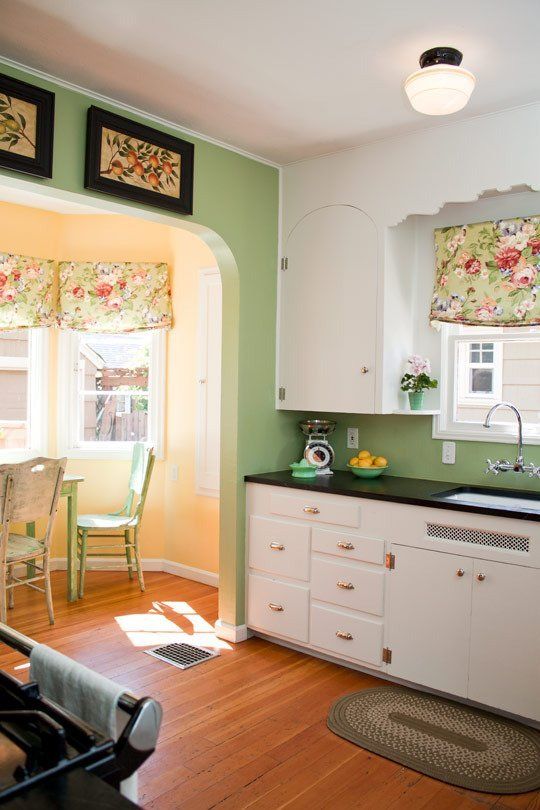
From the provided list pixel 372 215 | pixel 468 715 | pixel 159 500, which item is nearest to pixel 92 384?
pixel 159 500

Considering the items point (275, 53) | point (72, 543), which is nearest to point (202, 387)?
point (72, 543)

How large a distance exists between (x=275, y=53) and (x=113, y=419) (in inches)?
129

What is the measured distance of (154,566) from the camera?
17.3 feet

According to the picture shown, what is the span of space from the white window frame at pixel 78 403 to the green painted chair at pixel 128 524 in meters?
0.22

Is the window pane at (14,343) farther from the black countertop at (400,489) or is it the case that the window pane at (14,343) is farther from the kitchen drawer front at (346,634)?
the kitchen drawer front at (346,634)

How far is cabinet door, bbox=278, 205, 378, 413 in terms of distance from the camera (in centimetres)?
370

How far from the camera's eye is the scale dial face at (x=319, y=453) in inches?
157

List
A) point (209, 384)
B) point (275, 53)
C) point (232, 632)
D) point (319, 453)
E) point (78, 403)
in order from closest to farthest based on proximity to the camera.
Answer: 1. point (275, 53)
2. point (232, 632)
3. point (319, 453)
4. point (209, 384)
5. point (78, 403)

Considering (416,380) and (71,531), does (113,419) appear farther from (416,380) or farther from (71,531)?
(416,380)

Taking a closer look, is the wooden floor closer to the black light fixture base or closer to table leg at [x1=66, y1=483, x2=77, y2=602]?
table leg at [x1=66, y1=483, x2=77, y2=602]

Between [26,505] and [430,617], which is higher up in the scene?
[26,505]

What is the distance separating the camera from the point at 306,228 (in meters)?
3.95

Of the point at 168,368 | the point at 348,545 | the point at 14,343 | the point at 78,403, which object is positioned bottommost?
the point at 348,545

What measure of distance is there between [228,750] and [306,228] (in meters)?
2.66
